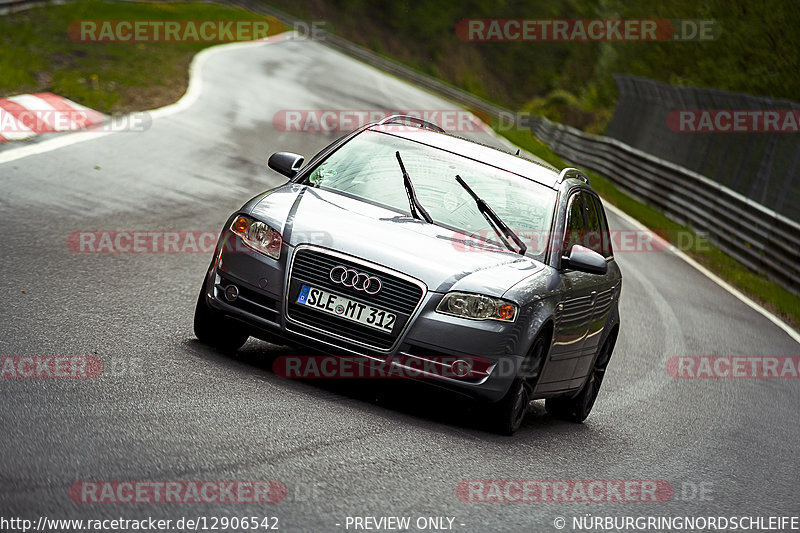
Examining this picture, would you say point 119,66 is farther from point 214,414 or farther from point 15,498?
point 15,498

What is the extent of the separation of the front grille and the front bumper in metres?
0.02

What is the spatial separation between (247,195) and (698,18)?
1300 inches

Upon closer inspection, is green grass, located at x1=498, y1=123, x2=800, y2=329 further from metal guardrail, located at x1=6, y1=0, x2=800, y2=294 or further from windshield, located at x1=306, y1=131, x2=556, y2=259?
windshield, located at x1=306, y1=131, x2=556, y2=259

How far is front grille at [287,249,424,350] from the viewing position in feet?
23.5

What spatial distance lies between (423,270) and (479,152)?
1961 mm

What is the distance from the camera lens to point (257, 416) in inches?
256

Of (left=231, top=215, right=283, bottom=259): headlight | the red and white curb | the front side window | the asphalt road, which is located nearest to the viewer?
the asphalt road

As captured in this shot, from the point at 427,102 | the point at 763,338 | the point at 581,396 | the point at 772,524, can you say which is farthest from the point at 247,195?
the point at 427,102

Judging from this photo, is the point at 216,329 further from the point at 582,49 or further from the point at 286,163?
the point at 582,49

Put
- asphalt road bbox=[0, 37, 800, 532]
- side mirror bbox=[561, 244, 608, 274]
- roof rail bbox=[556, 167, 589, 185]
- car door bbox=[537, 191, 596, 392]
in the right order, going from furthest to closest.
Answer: roof rail bbox=[556, 167, 589, 185] < car door bbox=[537, 191, 596, 392] < side mirror bbox=[561, 244, 608, 274] < asphalt road bbox=[0, 37, 800, 532]

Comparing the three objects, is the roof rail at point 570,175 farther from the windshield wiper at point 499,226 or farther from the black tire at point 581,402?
the black tire at point 581,402

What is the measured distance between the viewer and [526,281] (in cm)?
752

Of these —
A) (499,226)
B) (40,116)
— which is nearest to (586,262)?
(499,226)

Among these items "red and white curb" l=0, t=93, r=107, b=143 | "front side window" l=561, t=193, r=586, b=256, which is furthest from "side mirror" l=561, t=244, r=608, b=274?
"red and white curb" l=0, t=93, r=107, b=143
